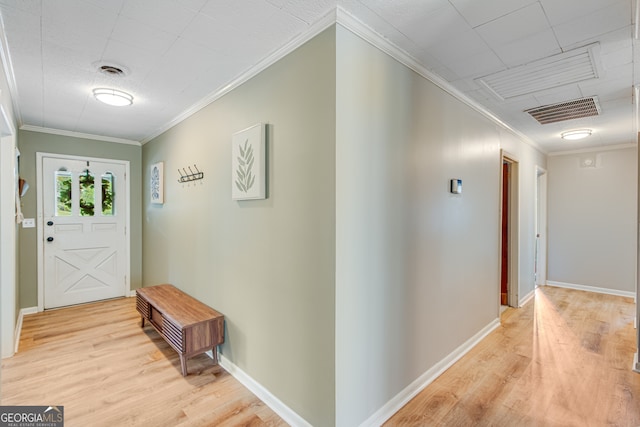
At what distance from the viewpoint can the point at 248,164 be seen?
228cm

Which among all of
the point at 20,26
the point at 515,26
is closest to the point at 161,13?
the point at 20,26

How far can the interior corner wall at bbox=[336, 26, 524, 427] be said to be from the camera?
1752 mm

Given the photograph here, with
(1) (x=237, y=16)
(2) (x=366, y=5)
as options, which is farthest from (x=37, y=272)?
(2) (x=366, y=5)

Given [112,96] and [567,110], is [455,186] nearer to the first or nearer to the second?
[567,110]

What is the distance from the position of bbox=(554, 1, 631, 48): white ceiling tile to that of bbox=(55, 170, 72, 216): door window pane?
535 centimetres

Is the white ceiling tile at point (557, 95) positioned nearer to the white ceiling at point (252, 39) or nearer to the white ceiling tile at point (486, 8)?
the white ceiling at point (252, 39)

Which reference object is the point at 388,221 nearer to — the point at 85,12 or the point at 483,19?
the point at 483,19

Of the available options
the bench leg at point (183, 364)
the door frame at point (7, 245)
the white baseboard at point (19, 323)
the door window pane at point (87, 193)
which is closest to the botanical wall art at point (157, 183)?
the door window pane at point (87, 193)

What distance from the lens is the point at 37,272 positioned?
4000mm

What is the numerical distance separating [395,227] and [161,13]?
6.04ft

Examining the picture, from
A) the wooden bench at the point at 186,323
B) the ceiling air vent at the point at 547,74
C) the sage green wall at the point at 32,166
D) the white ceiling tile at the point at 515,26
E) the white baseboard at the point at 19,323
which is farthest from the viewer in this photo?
the sage green wall at the point at 32,166

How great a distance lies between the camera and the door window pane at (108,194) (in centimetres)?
445

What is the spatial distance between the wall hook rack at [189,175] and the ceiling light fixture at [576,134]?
15.0 feet

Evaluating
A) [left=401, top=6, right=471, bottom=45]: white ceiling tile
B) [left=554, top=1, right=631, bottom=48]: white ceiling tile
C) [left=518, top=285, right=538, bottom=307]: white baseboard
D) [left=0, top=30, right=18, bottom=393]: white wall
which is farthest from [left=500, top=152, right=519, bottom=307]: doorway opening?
[left=0, top=30, right=18, bottom=393]: white wall
